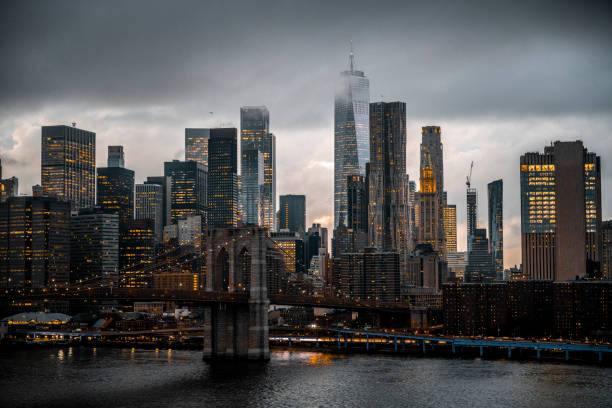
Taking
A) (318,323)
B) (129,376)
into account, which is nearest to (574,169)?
(318,323)

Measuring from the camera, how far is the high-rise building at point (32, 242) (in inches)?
6093

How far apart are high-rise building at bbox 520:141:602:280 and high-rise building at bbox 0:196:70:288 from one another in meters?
89.4

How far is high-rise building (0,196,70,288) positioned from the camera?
155m

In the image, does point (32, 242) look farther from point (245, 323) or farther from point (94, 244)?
point (245, 323)

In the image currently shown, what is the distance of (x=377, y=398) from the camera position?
58.8 m

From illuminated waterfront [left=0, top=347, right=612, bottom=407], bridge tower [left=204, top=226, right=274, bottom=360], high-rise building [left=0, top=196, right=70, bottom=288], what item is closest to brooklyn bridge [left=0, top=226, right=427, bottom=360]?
bridge tower [left=204, top=226, right=274, bottom=360]

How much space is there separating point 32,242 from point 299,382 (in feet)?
341

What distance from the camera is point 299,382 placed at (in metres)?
65.4

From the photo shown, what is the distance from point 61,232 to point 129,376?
9653 centimetres

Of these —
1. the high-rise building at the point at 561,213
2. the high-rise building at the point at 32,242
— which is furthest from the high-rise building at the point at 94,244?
the high-rise building at the point at 561,213

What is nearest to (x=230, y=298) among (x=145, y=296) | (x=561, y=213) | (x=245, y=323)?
(x=245, y=323)

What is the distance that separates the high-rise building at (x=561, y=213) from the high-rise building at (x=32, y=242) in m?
89.4

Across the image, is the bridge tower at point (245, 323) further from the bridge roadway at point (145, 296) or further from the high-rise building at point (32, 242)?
the high-rise building at point (32, 242)

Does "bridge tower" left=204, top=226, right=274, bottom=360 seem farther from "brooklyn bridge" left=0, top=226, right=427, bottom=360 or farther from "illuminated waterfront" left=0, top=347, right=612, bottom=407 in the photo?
"illuminated waterfront" left=0, top=347, right=612, bottom=407
